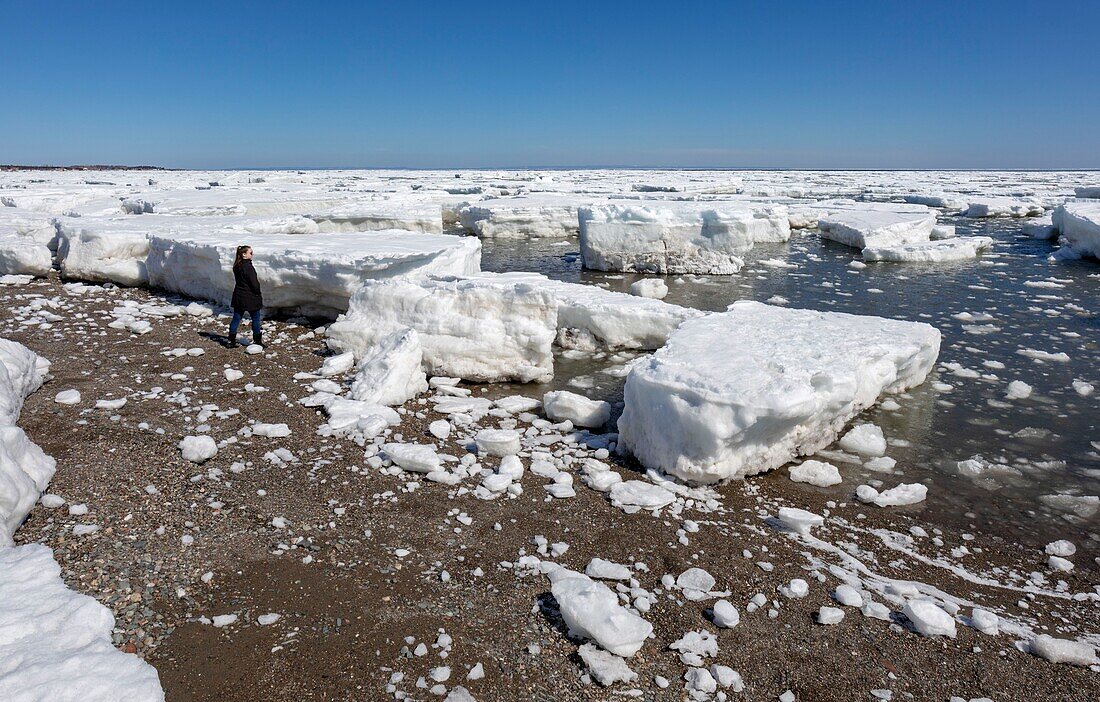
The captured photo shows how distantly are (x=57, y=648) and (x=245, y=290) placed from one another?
4633mm

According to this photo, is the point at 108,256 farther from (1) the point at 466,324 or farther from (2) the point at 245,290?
(1) the point at 466,324

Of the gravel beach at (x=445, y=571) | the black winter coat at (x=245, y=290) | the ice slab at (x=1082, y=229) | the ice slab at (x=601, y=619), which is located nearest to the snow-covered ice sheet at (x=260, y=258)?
the black winter coat at (x=245, y=290)

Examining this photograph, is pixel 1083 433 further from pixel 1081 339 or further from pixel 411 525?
pixel 411 525

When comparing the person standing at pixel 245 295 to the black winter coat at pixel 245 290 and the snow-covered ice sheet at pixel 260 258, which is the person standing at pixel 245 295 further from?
the snow-covered ice sheet at pixel 260 258

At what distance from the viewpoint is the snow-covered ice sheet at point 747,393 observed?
12.4 ft

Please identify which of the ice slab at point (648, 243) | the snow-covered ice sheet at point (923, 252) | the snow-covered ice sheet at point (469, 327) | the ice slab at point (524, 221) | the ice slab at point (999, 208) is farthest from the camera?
the ice slab at point (999, 208)

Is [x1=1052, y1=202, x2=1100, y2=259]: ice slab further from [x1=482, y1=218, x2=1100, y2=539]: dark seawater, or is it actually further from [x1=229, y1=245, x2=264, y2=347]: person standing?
[x1=229, y1=245, x2=264, y2=347]: person standing

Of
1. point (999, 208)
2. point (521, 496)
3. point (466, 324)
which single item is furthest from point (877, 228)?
point (521, 496)

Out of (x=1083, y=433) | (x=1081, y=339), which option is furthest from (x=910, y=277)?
(x=1083, y=433)

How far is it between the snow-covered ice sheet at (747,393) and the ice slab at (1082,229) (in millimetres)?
11824

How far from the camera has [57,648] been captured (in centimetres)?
222

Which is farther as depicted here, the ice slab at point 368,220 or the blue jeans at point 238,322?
the ice slab at point 368,220

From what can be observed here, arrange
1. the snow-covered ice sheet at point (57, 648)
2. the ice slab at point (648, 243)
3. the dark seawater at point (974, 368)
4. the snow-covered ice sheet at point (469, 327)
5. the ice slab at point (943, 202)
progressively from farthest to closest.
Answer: the ice slab at point (943, 202), the ice slab at point (648, 243), the snow-covered ice sheet at point (469, 327), the dark seawater at point (974, 368), the snow-covered ice sheet at point (57, 648)

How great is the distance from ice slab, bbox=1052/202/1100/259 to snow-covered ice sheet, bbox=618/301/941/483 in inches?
466
